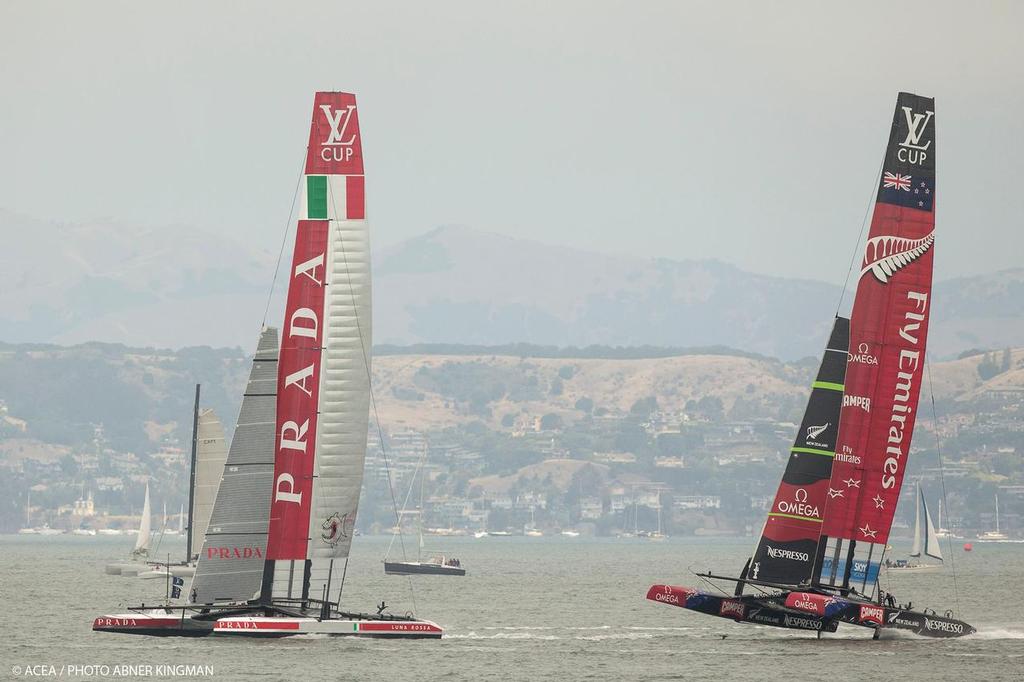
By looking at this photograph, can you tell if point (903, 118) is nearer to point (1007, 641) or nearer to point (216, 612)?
point (1007, 641)

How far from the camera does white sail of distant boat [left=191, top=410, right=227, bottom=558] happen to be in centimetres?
Result: 7075

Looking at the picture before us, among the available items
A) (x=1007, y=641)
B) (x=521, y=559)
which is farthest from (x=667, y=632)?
(x=521, y=559)

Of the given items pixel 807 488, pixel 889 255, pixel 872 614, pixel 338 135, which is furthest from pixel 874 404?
pixel 338 135

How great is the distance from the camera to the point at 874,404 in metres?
51.8

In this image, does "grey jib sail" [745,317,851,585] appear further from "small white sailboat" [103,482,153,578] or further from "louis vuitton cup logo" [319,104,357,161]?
"small white sailboat" [103,482,153,578]

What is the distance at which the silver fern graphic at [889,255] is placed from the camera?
170ft

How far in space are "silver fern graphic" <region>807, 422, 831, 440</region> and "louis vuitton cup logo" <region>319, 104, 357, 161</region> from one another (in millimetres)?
14426

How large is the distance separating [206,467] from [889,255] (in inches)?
1164

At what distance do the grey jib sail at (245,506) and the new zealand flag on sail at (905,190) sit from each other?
16.4 metres

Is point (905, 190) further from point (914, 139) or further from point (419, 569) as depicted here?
point (419, 569)

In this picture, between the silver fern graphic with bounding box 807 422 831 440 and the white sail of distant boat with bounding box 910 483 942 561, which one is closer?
the silver fern graphic with bounding box 807 422 831 440

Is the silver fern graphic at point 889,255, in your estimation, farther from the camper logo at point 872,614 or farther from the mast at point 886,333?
the camper logo at point 872,614

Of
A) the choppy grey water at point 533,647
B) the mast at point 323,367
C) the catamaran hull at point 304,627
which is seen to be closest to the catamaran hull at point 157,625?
the choppy grey water at point 533,647

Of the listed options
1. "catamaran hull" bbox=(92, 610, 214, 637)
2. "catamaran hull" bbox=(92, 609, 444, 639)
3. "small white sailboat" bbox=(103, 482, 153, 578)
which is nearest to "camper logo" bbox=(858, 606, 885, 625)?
"catamaran hull" bbox=(92, 609, 444, 639)
